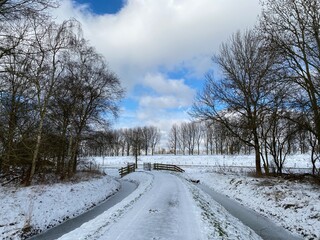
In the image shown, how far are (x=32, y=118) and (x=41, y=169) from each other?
4415 mm

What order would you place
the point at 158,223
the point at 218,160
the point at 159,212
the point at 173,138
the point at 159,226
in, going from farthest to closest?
the point at 173,138, the point at 218,160, the point at 159,212, the point at 158,223, the point at 159,226

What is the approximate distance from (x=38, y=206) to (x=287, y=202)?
11085 millimetres

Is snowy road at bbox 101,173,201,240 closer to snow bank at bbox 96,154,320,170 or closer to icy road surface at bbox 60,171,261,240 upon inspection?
icy road surface at bbox 60,171,261,240

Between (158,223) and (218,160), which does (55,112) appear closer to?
(158,223)

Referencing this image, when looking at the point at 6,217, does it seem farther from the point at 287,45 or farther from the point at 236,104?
the point at 236,104

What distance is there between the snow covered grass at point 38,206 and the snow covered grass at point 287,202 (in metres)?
9.08

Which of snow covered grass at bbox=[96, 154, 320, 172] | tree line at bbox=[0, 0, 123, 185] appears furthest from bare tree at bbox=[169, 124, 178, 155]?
tree line at bbox=[0, 0, 123, 185]

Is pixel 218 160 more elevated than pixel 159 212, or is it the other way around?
pixel 218 160

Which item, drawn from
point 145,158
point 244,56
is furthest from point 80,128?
point 145,158

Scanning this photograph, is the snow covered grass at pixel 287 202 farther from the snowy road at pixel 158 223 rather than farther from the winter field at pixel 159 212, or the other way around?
the snowy road at pixel 158 223

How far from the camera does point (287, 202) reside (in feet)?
37.3

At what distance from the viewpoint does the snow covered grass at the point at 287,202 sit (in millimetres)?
9211

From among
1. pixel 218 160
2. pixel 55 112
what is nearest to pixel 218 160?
pixel 218 160

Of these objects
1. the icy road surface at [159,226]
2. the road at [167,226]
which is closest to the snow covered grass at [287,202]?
the road at [167,226]
